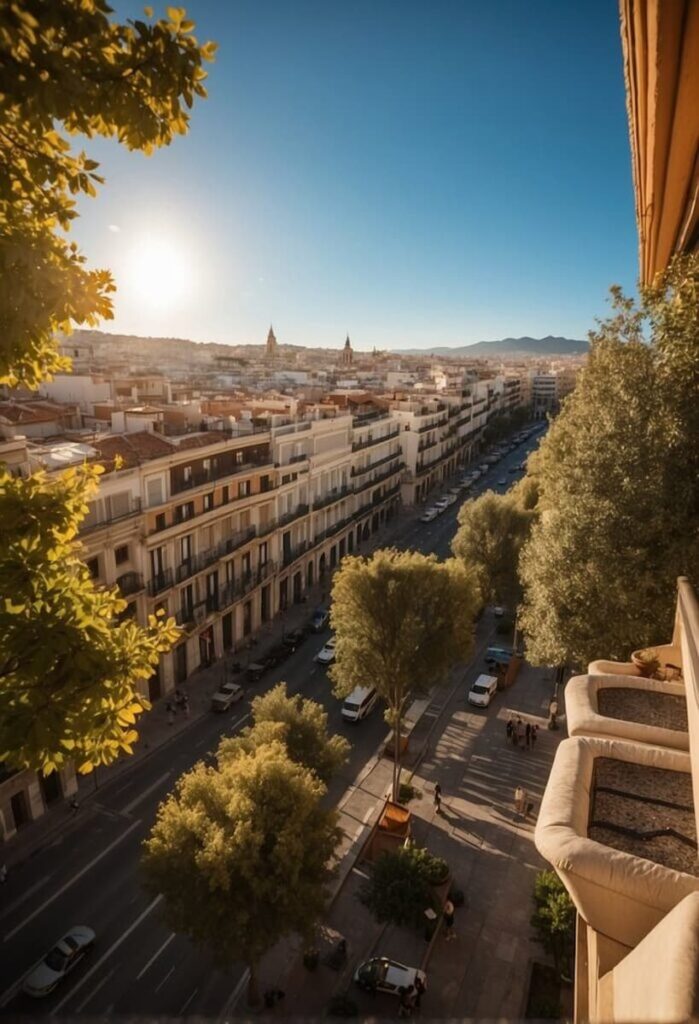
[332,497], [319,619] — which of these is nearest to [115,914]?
[319,619]

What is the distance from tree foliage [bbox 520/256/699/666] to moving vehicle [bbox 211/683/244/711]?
58.8ft

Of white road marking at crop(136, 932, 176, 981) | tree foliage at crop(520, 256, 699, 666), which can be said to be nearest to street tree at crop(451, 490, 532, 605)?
tree foliage at crop(520, 256, 699, 666)

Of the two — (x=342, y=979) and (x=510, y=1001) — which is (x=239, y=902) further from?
(x=510, y=1001)

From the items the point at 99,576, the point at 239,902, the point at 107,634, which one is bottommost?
the point at 239,902

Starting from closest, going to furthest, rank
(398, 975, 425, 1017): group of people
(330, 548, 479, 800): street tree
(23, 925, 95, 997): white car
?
(398, 975, 425, 1017): group of people < (23, 925, 95, 997): white car < (330, 548, 479, 800): street tree

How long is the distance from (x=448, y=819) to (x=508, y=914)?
4.12 meters

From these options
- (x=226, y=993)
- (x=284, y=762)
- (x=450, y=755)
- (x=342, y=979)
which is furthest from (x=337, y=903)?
(x=450, y=755)

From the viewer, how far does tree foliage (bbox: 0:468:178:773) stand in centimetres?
534

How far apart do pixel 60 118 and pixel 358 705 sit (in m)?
25.0

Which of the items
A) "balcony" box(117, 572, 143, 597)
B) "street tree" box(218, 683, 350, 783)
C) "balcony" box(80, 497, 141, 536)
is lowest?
"street tree" box(218, 683, 350, 783)

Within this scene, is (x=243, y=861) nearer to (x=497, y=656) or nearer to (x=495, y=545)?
(x=497, y=656)

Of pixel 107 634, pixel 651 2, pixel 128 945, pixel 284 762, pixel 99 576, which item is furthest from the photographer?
pixel 99 576

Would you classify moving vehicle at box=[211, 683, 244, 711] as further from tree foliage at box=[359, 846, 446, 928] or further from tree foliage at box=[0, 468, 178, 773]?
tree foliage at box=[0, 468, 178, 773]

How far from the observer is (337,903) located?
17.3m
